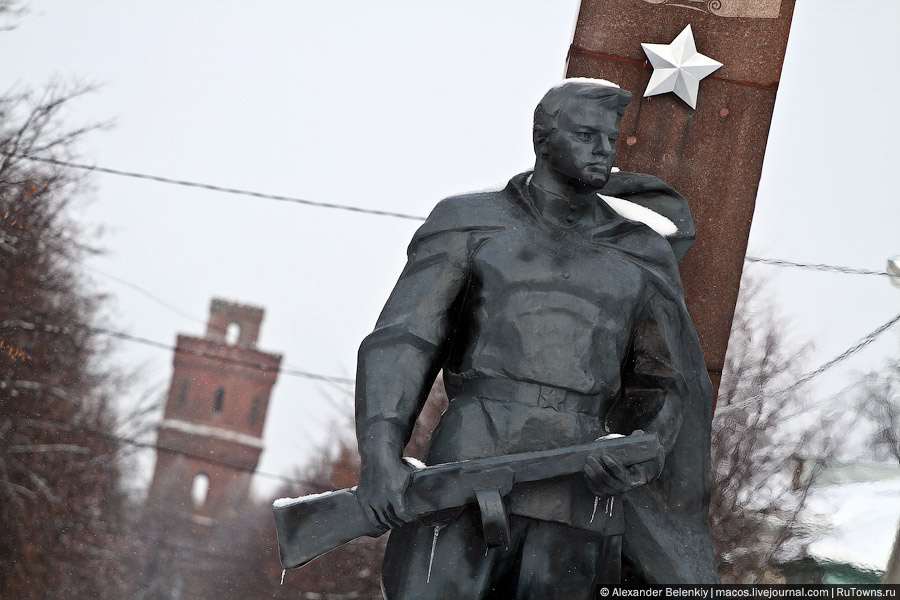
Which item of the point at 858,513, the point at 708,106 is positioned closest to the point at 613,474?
the point at 708,106

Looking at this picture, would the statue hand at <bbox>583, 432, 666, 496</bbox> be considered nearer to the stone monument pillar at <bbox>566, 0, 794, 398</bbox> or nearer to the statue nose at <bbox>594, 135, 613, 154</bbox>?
the statue nose at <bbox>594, 135, 613, 154</bbox>

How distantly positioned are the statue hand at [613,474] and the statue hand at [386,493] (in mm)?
516

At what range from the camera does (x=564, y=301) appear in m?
4.60

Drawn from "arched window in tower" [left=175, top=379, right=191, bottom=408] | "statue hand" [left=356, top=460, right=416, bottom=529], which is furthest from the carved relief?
"arched window in tower" [left=175, top=379, right=191, bottom=408]

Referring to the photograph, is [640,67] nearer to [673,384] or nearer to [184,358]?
[673,384]

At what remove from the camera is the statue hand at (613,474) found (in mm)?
4227

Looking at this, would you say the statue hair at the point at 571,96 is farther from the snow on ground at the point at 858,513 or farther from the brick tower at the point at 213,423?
the brick tower at the point at 213,423

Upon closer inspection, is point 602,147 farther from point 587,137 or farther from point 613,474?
point 613,474

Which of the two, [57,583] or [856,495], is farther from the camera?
[57,583]

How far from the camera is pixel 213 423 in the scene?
64938 millimetres

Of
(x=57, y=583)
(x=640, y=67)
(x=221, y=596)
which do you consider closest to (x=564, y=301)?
(x=640, y=67)

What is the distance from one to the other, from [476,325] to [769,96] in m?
2.04

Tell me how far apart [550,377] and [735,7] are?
7.43 ft

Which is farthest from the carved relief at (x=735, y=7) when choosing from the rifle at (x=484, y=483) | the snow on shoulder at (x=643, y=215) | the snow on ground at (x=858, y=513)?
the snow on ground at (x=858, y=513)
